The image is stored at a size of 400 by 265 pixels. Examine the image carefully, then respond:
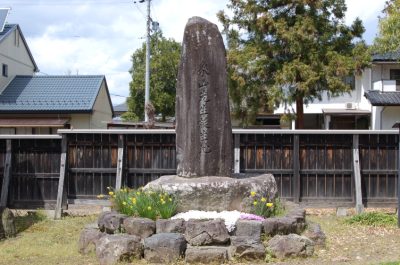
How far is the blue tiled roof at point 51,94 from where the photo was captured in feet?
94.5

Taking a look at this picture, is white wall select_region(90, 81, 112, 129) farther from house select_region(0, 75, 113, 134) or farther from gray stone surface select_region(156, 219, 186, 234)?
gray stone surface select_region(156, 219, 186, 234)

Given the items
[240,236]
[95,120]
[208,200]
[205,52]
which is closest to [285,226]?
[240,236]

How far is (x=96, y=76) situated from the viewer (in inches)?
1259

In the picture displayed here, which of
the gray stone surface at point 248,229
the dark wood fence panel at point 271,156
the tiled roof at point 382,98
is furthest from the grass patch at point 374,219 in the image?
the tiled roof at point 382,98

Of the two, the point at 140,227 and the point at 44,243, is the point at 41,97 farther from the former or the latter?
the point at 140,227

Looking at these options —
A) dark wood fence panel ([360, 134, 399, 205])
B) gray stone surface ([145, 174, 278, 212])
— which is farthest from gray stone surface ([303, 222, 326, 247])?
dark wood fence panel ([360, 134, 399, 205])

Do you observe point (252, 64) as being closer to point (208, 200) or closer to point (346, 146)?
point (346, 146)

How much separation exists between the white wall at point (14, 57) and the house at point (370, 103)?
626 inches

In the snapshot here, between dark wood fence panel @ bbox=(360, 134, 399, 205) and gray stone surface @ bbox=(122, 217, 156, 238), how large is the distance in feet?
23.1

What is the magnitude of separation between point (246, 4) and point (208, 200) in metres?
16.5

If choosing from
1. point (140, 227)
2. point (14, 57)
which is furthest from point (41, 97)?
point (140, 227)

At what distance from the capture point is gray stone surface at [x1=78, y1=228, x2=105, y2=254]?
860 centimetres

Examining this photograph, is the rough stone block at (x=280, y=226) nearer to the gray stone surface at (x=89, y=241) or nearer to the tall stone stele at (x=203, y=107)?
the tall stone stele at (x=203, y=107)

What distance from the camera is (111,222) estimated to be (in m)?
8.55
